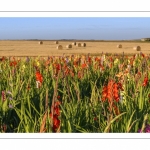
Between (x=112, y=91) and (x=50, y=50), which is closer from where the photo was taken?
(x=112, y=91)

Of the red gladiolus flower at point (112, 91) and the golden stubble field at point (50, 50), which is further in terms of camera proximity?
the golden stubble field at point (50, 50)

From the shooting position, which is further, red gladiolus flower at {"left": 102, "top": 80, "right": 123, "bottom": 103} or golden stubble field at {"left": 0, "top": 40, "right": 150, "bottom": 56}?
golden stubble field at {"left": 0, "top": 40, "right": 150, "bottom": 56}
